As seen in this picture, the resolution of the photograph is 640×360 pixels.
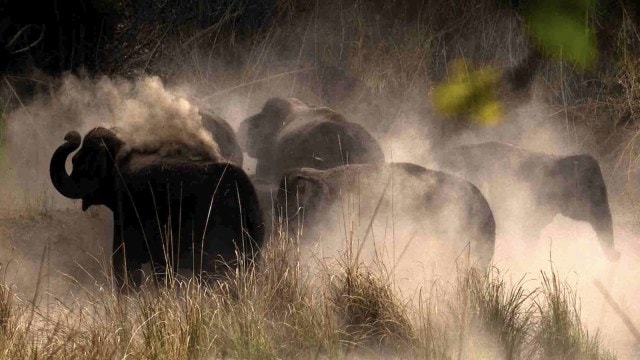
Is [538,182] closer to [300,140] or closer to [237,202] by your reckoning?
[300,140]

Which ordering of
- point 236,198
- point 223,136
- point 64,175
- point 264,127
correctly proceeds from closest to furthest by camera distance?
1. point 236,198
2. point 64,175
3. point 223,136
4. point 264,127

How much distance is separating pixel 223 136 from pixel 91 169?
2049 millimetres

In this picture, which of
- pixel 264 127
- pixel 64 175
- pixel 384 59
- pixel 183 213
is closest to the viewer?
pixel 183 213

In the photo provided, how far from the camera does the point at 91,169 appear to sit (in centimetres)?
735

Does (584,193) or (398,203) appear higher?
(584,193)

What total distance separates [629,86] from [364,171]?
4295 millimetres

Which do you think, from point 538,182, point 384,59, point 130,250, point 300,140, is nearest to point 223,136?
point 300,140

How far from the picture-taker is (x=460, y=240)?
7.36 meters

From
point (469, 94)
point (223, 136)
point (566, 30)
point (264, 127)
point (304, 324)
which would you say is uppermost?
point (566, 30)

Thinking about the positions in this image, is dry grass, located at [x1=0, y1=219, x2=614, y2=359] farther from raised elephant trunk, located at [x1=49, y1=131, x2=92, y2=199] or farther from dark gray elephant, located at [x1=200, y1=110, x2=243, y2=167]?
dark gray elephant, located at [x1=200, y1=110, x2=243, y2=167]

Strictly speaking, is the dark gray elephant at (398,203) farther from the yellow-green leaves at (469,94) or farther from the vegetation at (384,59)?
the yellow-green leaves at (469,94)

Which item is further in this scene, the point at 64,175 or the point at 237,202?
the point at 64,175

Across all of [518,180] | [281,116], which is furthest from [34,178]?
[518,180]

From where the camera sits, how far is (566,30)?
1077 centimetres
